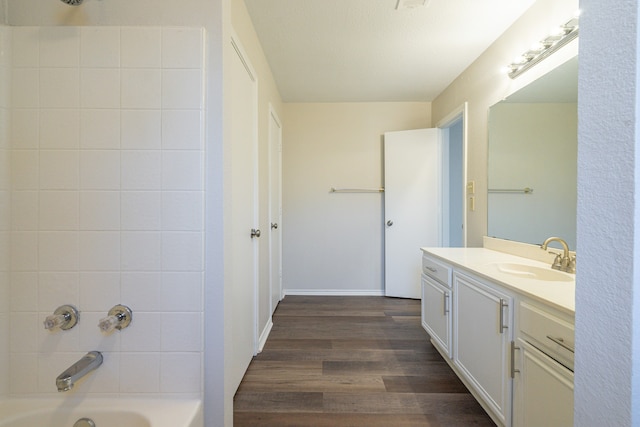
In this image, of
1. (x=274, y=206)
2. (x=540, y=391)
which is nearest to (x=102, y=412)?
(x=540, y=391)

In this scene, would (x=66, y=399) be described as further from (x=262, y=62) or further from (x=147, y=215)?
(x=262, y=62)

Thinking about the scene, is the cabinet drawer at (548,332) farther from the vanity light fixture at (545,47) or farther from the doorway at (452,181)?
the doorway at (452,181)

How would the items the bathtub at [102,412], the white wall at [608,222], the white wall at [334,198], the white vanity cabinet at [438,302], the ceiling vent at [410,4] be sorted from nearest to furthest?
the white wall at [608,222]
the bathtub at [102,412]
the ceiling vent at [410,4]
the white vanity cabinet at [438,302]
the white wall at [334,198]

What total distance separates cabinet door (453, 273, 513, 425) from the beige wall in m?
0.87

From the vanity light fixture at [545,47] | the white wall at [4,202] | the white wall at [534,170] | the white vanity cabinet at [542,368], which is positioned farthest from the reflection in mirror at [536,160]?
the white wall at [4,202]

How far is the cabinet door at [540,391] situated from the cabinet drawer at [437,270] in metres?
0.62

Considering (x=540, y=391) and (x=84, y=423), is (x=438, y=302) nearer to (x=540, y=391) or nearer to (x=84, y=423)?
(x=540, y=391)

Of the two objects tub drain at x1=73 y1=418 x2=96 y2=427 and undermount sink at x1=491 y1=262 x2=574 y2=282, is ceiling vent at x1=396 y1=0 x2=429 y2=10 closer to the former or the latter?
undermount sink at x1=491 y1=262 x2=574 y2=282

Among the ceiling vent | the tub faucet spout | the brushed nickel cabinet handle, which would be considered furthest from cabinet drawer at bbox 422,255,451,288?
the tub faucet spout

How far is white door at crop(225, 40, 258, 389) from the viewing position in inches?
58.1

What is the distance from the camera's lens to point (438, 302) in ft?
6.14

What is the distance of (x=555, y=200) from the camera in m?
1.54

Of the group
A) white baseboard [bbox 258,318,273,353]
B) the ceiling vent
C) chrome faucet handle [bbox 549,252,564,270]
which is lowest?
white baseboard [bbox 258,318,273,353]

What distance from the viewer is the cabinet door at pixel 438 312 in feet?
5.72
